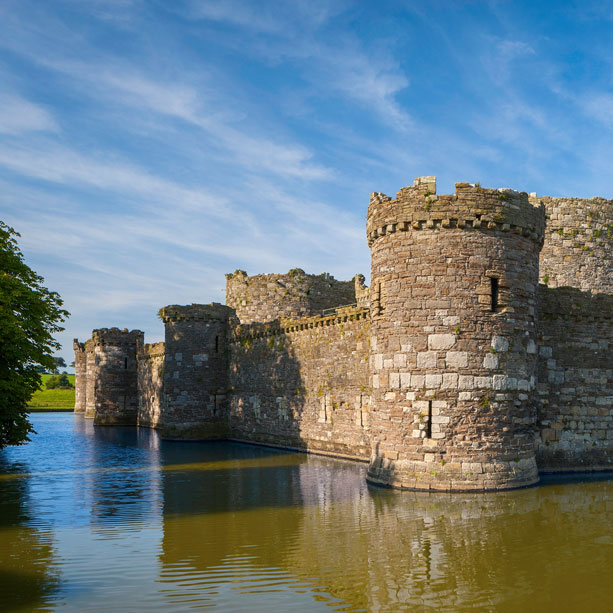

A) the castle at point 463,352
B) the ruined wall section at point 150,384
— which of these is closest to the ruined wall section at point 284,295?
the castle at point 463,352

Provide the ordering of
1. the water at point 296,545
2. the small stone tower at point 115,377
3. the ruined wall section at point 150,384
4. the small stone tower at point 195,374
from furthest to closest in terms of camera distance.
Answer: the small stone tower at point 115,377 < the ruined wall section at point 150,384 < the small stone tower at point 195,374 < the water at point 296,545

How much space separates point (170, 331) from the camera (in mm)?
32156

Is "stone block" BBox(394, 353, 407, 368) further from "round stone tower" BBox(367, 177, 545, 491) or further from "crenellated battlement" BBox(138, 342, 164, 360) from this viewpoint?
"crenellated battlement" BBox(138, 342, 164, 360)

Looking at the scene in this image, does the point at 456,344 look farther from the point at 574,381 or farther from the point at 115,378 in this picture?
the point at 115,378

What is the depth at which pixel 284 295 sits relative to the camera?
3291cm

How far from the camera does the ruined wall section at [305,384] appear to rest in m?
21.7

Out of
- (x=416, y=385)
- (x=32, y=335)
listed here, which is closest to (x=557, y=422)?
(x=416, y=385)

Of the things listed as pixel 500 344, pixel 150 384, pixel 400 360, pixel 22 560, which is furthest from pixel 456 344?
pixel 150 384

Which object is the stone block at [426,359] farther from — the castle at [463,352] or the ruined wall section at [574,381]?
the ruined wall section at [574,381]

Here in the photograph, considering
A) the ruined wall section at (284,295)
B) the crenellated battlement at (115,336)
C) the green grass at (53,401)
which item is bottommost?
the green grass at (53,401)

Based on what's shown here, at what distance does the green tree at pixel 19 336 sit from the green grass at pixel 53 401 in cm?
4555

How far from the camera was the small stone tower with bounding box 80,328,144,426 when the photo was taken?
43.8 meters

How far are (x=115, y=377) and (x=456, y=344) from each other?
112 feet

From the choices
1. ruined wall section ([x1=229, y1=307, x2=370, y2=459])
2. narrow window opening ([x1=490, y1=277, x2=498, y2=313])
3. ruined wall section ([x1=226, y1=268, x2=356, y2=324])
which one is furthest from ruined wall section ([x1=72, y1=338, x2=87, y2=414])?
narrow window opening ([x1=490, y1=277, x2=498, y2=313])
